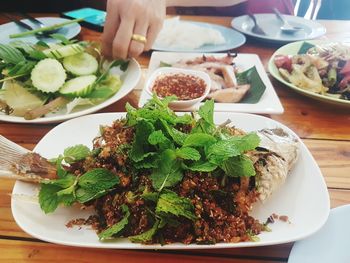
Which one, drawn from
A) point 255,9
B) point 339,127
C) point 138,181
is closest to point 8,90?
point 138,181

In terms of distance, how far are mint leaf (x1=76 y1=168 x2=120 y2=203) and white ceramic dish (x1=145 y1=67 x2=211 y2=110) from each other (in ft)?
1.95

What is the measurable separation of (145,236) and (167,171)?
0.54 feet

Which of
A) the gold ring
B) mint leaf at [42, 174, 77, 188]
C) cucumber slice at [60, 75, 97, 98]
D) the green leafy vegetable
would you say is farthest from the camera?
the gold ring

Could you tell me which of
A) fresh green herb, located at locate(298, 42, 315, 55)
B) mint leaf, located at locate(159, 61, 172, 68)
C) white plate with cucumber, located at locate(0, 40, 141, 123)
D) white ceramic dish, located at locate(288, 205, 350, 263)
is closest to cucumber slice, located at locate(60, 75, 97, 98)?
white plate with cucumber, located at locate(0, 40, 141, 123)

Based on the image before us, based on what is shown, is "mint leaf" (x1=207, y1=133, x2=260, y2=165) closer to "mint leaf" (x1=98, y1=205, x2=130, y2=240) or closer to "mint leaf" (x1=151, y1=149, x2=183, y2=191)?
"mint leaf" (x1=151, y1=149, x2=183, y2=191)

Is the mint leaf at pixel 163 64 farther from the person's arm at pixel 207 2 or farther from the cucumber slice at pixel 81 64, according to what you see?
the person's arm at pixel 207 2

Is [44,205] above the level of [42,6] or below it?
above

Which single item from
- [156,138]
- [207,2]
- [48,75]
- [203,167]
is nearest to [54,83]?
[48,75]

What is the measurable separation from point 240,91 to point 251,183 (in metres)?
0.71

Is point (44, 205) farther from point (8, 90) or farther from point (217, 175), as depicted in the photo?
point (8, 90)

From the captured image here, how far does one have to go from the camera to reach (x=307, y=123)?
148 centimetres

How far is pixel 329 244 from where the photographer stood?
0.87 meters

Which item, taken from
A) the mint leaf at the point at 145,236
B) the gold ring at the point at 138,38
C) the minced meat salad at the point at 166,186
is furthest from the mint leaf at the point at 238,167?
the gold ring at the point at 138,38

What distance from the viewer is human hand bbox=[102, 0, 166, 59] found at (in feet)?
5.50
